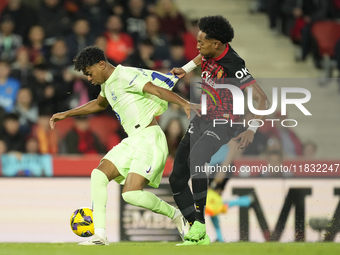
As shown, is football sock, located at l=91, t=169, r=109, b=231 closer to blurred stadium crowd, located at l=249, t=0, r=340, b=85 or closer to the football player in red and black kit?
the football player in red and black kit

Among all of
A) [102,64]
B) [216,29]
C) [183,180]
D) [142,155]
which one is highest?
[216,29]

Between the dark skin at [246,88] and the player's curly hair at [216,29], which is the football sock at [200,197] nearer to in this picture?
the dark skin at [246,88]

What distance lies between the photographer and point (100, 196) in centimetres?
527

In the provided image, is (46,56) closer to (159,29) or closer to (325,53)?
(159,29)

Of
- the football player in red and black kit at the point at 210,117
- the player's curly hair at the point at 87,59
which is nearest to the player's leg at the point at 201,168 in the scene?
the football player in red and black kit at the point at 210,117

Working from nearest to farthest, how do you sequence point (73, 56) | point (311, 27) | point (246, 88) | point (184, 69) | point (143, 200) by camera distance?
point (246, 88) → point (143, 200) → point (184, 69) → point (73, 56) → point (311, 27)

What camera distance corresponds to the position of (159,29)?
31.7 ft

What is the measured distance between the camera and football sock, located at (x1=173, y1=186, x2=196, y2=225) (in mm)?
5527

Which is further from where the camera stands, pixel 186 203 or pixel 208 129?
pixel 186 203

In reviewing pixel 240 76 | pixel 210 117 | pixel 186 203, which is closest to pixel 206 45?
pixel 240 76

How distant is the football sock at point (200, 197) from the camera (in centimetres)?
526

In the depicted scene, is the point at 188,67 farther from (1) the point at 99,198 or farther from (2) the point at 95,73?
(1) the point at 99,198

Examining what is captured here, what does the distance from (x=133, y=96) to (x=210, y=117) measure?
0.76 metres

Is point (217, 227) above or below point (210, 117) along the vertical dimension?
below
